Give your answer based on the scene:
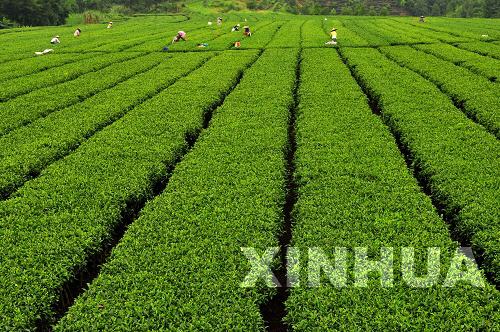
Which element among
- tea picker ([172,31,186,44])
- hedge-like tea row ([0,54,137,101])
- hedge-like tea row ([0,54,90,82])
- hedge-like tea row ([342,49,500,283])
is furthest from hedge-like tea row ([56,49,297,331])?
tea picker ([172,31,186,44])

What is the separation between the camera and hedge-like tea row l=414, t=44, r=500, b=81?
2087cm

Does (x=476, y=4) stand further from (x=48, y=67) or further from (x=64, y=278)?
(x=64, y=278)

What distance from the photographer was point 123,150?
12047mm

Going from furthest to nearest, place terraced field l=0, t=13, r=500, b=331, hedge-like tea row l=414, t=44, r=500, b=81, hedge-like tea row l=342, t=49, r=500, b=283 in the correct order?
1. hedge-like tea row l=414, t=44, r=500, b=81
2. hedge-like tea row l=342, t=49, r=500, b=283
3. terraced field l=0, t=13, r=500, b=331

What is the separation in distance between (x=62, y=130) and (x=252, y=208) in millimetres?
9097

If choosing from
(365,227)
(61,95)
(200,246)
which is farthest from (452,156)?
(61,95)

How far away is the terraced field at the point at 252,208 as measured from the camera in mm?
6270

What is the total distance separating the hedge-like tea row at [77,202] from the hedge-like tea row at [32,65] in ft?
43.9

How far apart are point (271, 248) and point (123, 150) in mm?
6658

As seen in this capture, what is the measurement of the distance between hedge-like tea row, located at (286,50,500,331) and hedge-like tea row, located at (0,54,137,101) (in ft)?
50.6

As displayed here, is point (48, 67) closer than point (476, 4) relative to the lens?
Yes

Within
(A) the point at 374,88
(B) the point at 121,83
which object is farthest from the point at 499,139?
(B) the point at 121,83

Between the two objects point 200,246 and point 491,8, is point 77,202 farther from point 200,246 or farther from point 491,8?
point 491,8

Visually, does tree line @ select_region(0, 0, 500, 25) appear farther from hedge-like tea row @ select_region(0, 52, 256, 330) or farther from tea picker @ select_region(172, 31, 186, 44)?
hedge-like tea row @ select_region(0, 52, 256, 330)
